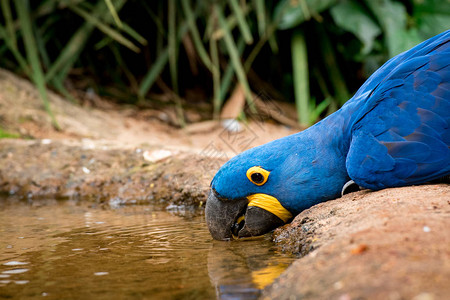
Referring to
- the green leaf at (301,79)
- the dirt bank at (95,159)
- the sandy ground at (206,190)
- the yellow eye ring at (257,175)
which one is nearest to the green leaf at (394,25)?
the green leaf at (301,79)

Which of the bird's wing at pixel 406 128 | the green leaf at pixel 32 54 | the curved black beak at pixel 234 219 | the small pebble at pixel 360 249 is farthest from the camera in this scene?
the green leaf at pixel 32 54

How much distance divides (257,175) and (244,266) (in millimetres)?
559

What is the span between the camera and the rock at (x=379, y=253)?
3.53ft

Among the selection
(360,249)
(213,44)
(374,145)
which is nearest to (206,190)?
(374,145)

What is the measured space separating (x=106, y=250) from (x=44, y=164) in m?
1.59

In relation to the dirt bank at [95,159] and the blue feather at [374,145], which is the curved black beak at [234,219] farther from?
the dirt bank at [95,159]

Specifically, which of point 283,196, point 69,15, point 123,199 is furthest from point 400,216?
point 69,15

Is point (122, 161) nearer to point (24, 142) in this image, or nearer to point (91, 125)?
point (24, 142)

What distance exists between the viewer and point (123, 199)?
3174 millimetres

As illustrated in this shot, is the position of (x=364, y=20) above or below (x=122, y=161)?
above

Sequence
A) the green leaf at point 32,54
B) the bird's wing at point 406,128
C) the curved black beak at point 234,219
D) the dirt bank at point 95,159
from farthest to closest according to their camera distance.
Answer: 1. the green leaf at point 32,54
2. the dirt bank at point 95,159
3. the curved black beak at point 234,219
4. the bird's wing at point 406,128

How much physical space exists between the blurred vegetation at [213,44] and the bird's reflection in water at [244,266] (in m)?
2.53

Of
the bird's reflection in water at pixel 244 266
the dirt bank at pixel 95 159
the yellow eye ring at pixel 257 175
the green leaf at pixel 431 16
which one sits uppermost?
the green leaf at pixel 431 16

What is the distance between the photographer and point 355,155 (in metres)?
2.08
